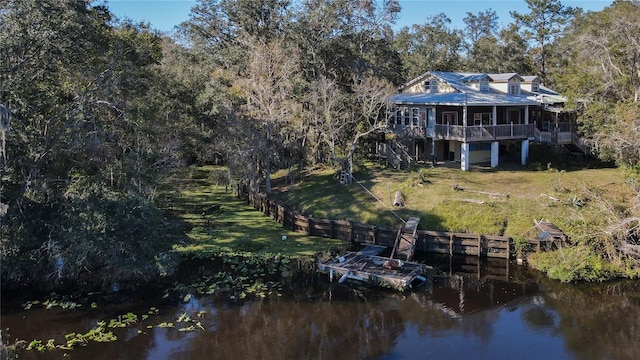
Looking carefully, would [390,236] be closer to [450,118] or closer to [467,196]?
[467,196]

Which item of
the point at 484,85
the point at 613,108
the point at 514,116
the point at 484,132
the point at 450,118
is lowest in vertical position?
the point at 484,132

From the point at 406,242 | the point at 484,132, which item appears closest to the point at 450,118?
the point at 484,132

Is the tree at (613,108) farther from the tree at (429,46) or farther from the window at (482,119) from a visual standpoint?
the tree at (429,46)

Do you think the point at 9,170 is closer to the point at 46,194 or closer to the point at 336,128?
the point at 46,194

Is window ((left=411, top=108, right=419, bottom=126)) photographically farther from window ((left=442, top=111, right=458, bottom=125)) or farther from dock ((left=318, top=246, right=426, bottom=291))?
dock ((left=318, top=246, right=426, bottom=291))

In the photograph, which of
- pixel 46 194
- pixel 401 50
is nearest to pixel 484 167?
pixel 46 194
